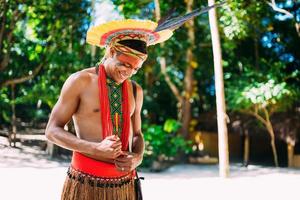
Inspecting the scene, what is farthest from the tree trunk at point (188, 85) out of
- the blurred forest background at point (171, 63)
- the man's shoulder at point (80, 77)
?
the man's shoulder at point (80, 77)

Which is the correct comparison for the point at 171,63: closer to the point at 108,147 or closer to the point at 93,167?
the point at 93,167

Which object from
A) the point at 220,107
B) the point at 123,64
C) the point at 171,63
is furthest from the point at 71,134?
the point at 171,63

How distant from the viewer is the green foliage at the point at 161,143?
377 inches

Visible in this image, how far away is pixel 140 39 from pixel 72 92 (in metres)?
0.39

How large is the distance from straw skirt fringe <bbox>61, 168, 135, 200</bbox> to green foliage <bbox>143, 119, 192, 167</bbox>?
7.65m

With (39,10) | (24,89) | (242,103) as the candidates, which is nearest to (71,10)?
(39,10)

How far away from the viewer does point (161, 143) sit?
965 cm

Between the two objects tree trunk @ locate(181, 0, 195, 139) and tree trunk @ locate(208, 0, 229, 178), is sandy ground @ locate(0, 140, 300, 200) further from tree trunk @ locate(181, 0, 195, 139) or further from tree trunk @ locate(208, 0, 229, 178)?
tree trunk @ locate(181, 0, 195, 139)

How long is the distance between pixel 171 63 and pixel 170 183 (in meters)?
4.27

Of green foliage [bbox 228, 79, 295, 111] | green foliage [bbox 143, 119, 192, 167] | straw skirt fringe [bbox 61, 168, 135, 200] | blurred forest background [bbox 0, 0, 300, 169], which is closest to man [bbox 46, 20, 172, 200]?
straw skirt fringe [bbox 61, 168, 135, 200]

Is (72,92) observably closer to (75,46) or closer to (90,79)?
(90,79)

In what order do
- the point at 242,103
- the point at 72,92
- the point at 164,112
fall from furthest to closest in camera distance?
the point at 164,112 → the point at 242,103 → the point at 72,92

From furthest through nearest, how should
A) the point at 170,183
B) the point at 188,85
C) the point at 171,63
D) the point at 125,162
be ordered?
the point at 171,63
the point at 188,85
the point at 170,183
the point at 125,162

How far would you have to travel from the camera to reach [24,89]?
10.0 meters
